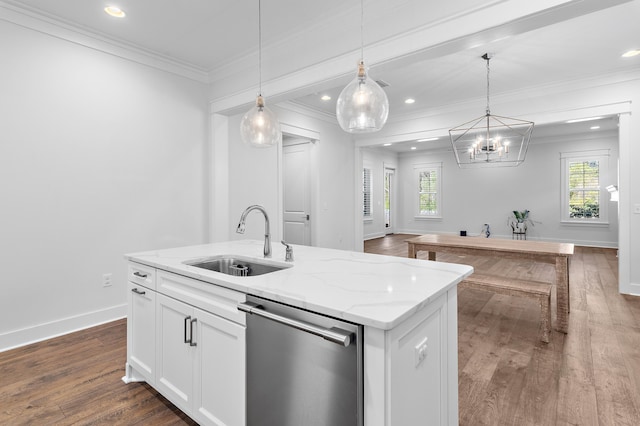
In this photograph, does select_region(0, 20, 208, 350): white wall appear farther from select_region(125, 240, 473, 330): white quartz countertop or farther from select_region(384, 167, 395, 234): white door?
select_region(384, 167, 395, 234): white door

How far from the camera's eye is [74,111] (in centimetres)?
307

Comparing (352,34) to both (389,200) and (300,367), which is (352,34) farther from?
(389,200)

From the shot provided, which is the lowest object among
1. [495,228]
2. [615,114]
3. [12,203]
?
[495,228]

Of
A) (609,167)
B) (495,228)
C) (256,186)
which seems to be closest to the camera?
A: (256,186)

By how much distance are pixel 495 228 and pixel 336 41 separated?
26.1 ft

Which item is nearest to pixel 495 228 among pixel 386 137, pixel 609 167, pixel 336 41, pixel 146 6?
pixel 609 167

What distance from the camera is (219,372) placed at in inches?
60.0

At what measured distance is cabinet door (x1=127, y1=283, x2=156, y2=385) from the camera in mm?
1944

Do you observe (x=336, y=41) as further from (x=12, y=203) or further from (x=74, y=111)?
(x=12, y=203)

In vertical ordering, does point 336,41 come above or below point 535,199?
above

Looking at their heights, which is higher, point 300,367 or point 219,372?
point 300,367

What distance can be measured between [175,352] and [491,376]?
2.04m

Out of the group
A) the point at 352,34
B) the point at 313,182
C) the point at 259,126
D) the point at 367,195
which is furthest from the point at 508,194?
the point at 259,126

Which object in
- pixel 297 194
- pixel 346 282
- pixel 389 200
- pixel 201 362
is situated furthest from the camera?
pixel 389 200
